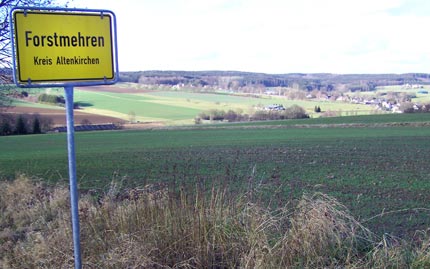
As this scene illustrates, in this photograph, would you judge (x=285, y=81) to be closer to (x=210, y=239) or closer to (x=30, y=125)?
(x=30, y=125)

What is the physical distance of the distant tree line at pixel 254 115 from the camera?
77438 mm

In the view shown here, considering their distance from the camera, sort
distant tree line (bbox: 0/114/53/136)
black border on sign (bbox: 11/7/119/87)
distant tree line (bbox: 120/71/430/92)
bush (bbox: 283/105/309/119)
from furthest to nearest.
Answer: distant tree line (bbox: 120/71/430/92) → bush (bbox: 283/105/309/119) → distant tree line (bbox: 0/114/53/136) → black border on sign (bbox: 11/7/119/87)

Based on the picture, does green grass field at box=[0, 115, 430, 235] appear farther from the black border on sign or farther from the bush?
the bush

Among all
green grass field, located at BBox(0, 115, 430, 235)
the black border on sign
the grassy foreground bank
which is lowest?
green grass field, located at BBox(0, 115, 430, 235)

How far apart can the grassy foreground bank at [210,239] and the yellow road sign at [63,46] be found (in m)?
1.89

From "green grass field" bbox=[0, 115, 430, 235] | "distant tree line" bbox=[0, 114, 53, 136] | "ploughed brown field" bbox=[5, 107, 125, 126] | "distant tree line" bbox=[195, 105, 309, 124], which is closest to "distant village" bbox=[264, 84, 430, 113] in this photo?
"distant tree line" bbox=[195, 105, 309, 124]

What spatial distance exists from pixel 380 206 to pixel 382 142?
20.0 meters

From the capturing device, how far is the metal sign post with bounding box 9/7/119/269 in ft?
12.7

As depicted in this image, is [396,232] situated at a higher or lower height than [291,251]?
lower

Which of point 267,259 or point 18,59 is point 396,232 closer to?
point 267,259

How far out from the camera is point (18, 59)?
3867 millimetres

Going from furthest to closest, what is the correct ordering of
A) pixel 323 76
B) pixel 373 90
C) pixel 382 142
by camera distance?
pixel 323 76, pixel 373 90, pixel 382 142

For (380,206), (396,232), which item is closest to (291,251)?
(396,232)

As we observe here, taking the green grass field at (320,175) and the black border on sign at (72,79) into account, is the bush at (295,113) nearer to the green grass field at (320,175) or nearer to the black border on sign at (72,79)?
the green grass field at (320,175)
